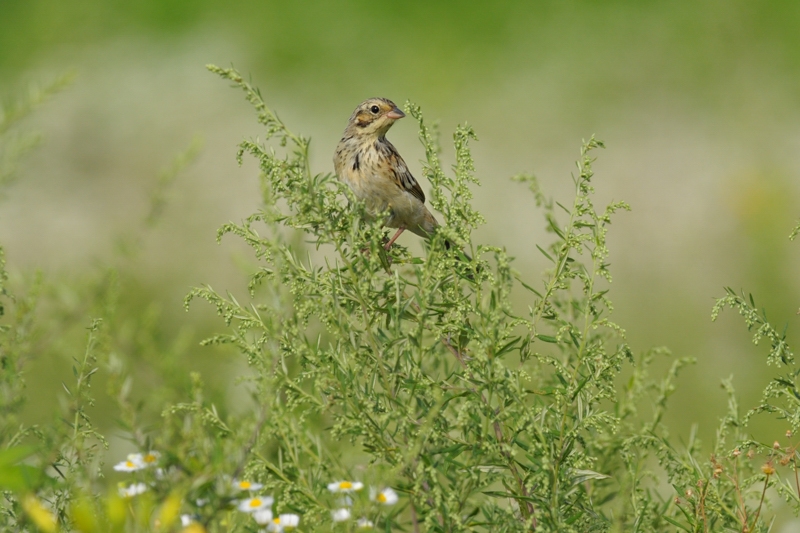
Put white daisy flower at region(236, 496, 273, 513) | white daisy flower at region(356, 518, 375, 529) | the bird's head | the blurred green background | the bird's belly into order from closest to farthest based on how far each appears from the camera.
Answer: white daisy flower at region(356, 518, 375, 529) → white daisy flower at region(236, 496, 273, 513) → the bird's belly → the bird's head → the blurred green background

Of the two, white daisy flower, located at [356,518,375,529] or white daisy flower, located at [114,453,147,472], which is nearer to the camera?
white daisy flower, located at [356,518,375,529]

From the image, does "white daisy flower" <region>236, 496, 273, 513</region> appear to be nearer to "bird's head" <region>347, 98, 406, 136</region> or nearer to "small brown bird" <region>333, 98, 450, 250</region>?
"small brown bird" <region>333, 98, 450, 250</region>

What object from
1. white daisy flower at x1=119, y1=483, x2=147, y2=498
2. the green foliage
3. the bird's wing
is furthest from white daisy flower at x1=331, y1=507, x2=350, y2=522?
the bird's wing

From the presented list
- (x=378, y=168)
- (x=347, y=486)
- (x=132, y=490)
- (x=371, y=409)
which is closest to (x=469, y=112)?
(x=378, y=168)

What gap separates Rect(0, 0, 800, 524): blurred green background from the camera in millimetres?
9422

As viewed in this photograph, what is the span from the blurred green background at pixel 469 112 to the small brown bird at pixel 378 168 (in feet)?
13.9

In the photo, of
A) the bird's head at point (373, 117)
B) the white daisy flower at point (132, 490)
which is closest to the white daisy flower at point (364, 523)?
the white daisy flower at point (132, 490)

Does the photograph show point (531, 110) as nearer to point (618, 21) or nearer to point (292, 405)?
point (618, 21)

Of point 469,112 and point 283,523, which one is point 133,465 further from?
point 469,112

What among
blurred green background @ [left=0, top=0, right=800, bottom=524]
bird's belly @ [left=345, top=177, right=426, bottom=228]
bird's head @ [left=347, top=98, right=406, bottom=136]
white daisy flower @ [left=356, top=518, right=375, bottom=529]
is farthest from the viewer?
blurred green background @ [left=0, top=0, right=800, bottom=524]

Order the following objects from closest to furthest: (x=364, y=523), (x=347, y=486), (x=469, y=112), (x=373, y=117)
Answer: (x=364, y=523), (x=347, y=486), (x=373, y=117), (x=469, y=112)

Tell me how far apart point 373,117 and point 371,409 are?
2.86 meters

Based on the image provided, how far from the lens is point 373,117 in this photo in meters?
4.56

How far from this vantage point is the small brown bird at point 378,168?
A: 4.45 m
